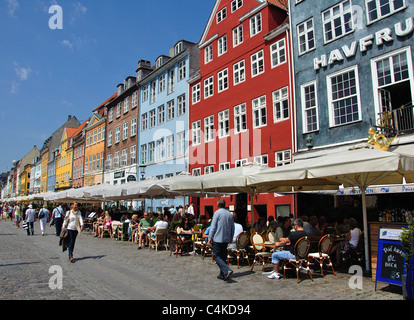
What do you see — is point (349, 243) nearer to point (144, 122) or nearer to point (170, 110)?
point (170, 110)

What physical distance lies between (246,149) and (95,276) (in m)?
14.6

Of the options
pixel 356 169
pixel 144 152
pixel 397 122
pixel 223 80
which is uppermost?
pixel 223 80

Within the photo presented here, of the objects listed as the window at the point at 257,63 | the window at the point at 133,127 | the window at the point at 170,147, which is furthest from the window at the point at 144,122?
the window at the point at 257,63

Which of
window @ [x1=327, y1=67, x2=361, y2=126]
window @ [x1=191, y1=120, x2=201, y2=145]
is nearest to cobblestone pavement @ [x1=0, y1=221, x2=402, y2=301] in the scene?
window @ [x1=327, y1=67, x2=361, y2=126]

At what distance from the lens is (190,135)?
28.1m

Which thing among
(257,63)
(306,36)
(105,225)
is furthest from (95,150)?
(306,36)

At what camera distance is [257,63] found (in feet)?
71.7

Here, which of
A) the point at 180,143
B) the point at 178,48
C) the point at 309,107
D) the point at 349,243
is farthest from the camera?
the point at 178,48

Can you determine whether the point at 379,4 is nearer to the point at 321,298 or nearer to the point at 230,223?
the point at 230,223

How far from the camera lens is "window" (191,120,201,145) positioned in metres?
27.2

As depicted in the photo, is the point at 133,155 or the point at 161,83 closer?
the point at 161,83

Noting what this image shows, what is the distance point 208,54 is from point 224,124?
6275mm
